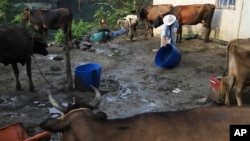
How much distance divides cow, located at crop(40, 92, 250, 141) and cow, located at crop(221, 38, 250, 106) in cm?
406

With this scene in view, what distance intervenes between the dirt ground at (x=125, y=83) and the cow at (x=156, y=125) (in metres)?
3.23

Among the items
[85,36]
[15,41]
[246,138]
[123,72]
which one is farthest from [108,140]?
[85,36]

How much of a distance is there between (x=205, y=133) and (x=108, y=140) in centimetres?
94

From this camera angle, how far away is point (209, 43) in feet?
46.0

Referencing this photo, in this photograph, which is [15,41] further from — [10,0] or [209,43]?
[10,0]

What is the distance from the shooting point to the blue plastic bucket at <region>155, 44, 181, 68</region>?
34.3 ft

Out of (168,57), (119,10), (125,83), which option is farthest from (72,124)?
(119,10)

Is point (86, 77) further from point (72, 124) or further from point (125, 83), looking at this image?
point (72, 124)

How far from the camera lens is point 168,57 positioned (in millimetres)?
10586

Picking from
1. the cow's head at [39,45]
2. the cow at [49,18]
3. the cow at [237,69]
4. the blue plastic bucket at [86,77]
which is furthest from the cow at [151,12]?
the cow at [237,69]

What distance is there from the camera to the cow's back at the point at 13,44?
8.18m

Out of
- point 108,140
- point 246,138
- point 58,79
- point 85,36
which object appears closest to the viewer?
point 246,138

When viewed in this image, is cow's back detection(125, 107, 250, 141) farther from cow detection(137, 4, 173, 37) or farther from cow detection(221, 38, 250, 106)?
cow detection(137, 4, 173, 37)

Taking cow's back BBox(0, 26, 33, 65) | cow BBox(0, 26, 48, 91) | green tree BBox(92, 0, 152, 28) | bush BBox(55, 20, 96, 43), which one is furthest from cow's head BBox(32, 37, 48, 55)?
green tree BBox(92, 0, 152, 28)
